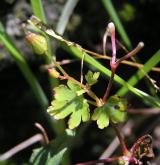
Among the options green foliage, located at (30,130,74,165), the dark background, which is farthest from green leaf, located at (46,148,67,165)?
the dark background

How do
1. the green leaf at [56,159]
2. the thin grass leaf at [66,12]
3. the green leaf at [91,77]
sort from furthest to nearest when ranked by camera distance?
the thin grass leaf at [66,12]
the green leaf at [56,159]
the green leaf at [91,77]

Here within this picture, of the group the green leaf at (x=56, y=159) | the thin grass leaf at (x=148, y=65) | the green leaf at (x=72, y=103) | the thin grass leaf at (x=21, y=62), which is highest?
the thin grass leaf at (x=21, y=62)

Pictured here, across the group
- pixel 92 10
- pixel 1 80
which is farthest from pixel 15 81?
pixel 92 10

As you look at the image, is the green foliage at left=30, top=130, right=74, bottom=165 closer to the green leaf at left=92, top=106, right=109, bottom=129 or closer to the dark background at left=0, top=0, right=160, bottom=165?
the green leaf at left=92, top=106, right=109, bottom=129

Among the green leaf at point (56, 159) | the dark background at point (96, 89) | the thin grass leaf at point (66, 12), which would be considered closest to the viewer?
the green leaf at point (56, 159)

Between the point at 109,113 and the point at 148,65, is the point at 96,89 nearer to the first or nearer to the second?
the point at 148,65

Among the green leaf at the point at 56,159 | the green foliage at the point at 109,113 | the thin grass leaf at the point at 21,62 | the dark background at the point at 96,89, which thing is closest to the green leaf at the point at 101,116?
the green foliage at the point at 109,113

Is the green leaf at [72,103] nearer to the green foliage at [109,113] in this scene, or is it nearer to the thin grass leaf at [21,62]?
the green foliage at [109,113]
